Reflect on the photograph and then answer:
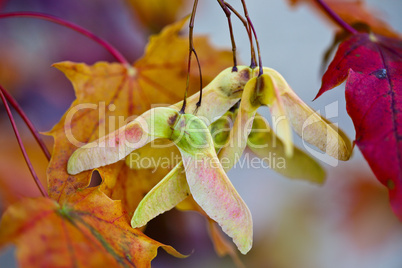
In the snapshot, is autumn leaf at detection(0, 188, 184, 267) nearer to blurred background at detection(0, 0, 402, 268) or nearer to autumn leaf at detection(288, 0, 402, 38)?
blurred background at detection(0, 0, 402, 268)

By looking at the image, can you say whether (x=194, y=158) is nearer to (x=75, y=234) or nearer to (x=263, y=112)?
(x=75, y=234)

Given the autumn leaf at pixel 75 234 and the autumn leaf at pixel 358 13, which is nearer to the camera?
the autumn leaf at pixel 75 234

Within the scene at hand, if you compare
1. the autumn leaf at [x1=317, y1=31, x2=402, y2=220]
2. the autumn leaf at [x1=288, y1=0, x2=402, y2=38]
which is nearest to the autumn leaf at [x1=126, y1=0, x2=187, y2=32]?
the autumn leaf at [x1=288, y1=0, x2=402, y2=38]

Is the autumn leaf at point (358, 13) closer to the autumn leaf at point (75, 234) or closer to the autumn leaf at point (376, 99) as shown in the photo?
the autumn leaf at point (376, 99)

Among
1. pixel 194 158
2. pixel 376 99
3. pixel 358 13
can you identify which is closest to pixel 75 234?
pixel 194 158

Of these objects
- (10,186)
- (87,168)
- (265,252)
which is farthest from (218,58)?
(265,252)

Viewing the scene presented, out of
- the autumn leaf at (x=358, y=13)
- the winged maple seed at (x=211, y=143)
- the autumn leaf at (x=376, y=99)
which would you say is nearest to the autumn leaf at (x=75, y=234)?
the winged maple seed at (x=211, y=143)
